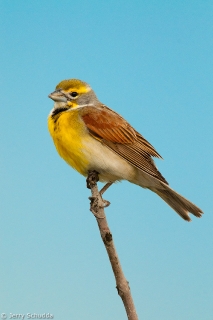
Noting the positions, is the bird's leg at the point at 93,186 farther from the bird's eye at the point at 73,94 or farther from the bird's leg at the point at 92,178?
the bird's eye at the point at 73,94

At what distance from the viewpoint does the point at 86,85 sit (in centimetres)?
754

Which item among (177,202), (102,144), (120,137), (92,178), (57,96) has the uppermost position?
(57,96)

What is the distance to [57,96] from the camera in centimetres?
712

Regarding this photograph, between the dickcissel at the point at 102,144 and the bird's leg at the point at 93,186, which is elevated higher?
the dickcissel at the point at 102,144

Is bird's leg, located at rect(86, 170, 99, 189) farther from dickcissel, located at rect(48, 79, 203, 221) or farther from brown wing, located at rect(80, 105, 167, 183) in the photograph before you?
brown wing, located at rect(80, 105, 167, 183)

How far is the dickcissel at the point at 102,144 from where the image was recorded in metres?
6.64

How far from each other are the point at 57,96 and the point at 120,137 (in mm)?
1071

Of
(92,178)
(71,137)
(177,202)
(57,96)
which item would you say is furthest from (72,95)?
(177,202)

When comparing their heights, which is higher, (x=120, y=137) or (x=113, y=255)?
(x=120, y=137)

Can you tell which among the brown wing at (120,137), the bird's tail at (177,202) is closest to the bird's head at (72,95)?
the brown wing at (120,137)

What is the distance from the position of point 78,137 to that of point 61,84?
3.48 feet

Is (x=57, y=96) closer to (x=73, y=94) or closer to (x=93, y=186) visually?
(x=73, y=94)

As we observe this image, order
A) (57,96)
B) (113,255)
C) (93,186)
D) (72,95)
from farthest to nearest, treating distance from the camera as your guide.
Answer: (72,95) < (57,96) < (93,186) < (113,255)

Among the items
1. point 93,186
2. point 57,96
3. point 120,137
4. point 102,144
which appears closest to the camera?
point 93,186
